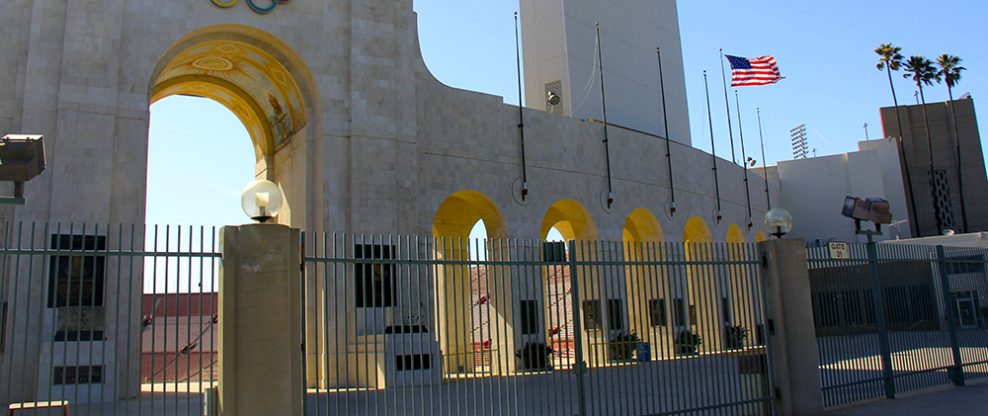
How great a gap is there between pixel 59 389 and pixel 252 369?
9.06 metres

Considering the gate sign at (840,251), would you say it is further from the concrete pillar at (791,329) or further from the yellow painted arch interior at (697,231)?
the yellow painted arch interior at (697,231)

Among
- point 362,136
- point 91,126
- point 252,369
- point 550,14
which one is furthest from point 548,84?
point 252,369

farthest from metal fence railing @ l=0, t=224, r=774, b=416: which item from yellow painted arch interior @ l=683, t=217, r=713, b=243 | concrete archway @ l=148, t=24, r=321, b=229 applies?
yellow painted arch interior @ l=683, t=217, r=713, b=243

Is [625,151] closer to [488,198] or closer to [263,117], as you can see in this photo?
[488,198]

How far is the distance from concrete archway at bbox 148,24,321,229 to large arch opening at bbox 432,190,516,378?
4.30 m

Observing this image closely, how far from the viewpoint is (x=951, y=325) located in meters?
14.8

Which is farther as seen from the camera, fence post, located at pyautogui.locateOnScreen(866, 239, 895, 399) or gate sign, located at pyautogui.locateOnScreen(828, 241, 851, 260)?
fence post, located at pyautogui.locateOnScreen(866, 239, 895, 399)

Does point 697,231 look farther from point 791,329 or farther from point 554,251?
point 554,251

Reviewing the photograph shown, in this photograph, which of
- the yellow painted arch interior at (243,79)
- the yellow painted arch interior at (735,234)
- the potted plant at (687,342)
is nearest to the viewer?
the potted plant at (687,342)

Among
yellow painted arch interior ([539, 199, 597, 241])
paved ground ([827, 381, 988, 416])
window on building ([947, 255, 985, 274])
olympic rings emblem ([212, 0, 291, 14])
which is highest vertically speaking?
olympic rings emblem ([212, 0, 291, 14])

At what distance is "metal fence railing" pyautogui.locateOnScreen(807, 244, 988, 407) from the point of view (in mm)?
12719

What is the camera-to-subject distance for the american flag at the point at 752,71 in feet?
103

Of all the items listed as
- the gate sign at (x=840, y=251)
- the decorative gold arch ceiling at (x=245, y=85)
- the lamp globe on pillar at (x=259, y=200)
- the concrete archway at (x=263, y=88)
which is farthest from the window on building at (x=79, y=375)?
the gate sign at (x=840, y=251)

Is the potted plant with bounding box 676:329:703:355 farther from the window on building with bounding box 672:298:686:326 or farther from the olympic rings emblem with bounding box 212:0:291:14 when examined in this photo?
the olympic rings emblem with bounding box 212:0:291:14
